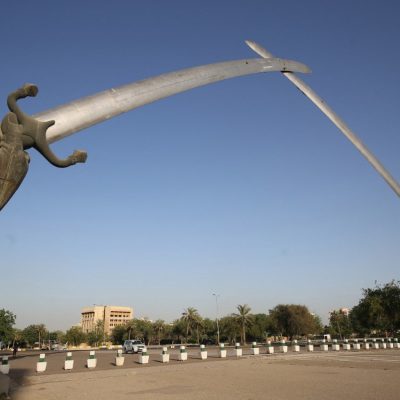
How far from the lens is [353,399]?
949 centimetres

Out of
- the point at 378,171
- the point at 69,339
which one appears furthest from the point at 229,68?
the point at 69,339

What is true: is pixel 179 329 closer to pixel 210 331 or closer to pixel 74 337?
pixel 210 331

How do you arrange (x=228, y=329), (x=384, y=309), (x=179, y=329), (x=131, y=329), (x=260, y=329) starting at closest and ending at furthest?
(x=384, y=309) < (x=228, y=329) < (x=260, y=329) < (x=179, y=329) < (x=131, y=329)

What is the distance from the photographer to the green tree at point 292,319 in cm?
6931

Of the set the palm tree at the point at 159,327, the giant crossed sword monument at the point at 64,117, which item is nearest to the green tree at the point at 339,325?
the palm tree at the point at 159,327

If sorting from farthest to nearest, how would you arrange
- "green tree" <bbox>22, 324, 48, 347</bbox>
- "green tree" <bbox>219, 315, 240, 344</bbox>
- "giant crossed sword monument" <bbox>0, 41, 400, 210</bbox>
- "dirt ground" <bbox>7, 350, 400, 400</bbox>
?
1. "green tree" <bbox>22, 324, 48, 347</bbox>
2. "green tree" <bbox>219, 315, 240, 344</bbox>
3. "dirt ground" <bbox>7, 350, 400, 400</bbox>
4. "giant crossed sword monument" <bbox>0, 41, 400, 210</bbox>

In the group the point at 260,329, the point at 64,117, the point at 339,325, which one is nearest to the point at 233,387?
the point at 64,117

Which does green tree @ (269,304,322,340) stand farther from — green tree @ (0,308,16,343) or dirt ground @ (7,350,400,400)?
dirt ground @ (7,350,400,400)

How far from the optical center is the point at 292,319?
69.4 metres

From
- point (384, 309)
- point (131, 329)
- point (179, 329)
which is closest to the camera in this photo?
point (384, 309)

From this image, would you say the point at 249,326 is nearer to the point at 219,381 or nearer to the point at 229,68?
the point at 219,381

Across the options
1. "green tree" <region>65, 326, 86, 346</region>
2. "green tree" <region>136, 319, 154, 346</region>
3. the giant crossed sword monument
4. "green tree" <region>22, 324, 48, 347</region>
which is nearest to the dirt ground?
the giant crossed sword monument

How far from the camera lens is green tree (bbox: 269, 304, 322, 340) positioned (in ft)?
227

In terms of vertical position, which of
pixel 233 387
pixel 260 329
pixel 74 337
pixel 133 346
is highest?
pixel 74 337
